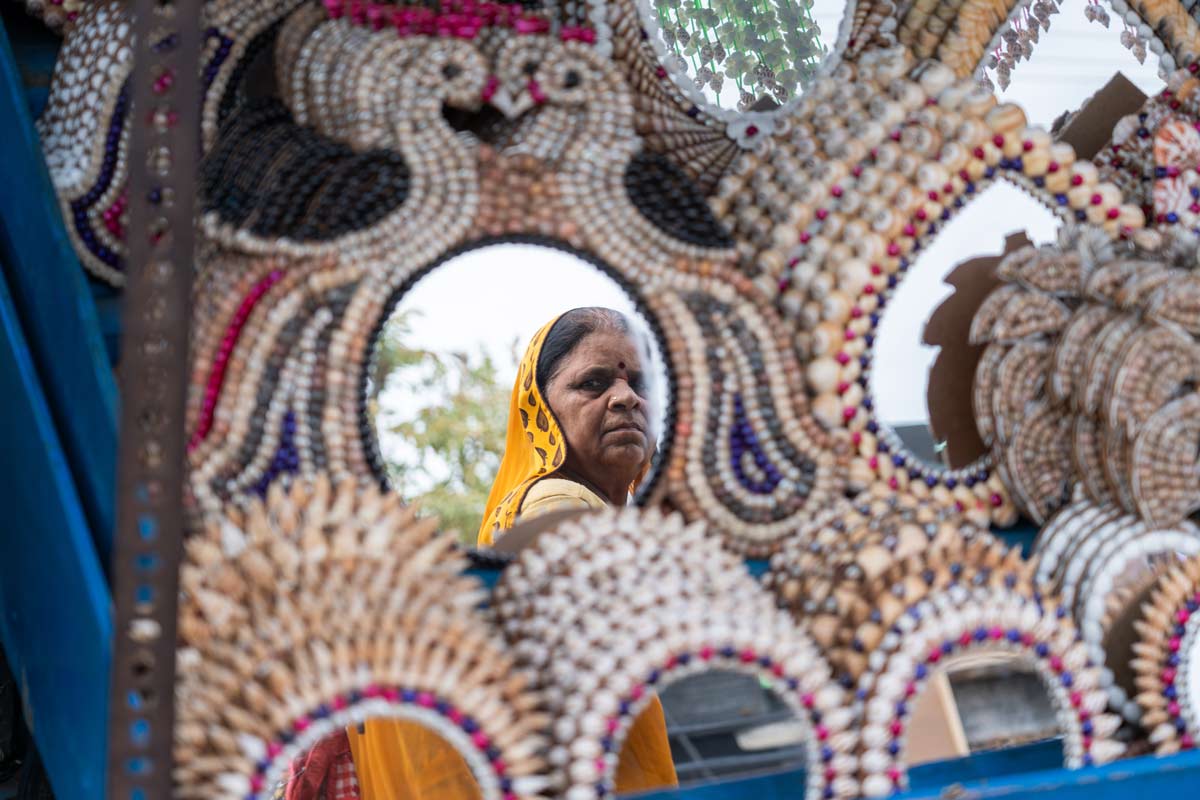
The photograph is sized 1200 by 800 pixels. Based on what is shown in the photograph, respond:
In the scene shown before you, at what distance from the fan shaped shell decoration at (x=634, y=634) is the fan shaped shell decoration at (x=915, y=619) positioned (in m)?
0.03

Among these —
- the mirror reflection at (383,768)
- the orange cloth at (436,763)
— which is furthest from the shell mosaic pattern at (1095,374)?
the mirror reflection at (383,768)

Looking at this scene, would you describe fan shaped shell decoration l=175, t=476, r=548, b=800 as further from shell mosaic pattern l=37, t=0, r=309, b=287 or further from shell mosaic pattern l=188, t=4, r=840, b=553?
shell mosaic pattern l=37, t=0, r=309, b=287

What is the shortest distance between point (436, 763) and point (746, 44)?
2.92ft

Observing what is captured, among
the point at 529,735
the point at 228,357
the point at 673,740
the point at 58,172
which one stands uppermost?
the point at 58,172

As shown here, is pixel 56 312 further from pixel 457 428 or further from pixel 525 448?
pixel 457 428

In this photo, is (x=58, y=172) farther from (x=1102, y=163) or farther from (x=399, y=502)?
(x=1102, y=163)

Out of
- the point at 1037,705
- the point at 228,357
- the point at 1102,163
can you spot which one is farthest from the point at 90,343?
the point at 1037,705

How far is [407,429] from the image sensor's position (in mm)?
4742

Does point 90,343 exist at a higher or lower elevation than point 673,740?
higher

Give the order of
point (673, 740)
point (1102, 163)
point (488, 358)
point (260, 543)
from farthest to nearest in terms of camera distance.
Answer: point (488, 358) < point (673, 740) < point (1102, 163) < point (260, 543)

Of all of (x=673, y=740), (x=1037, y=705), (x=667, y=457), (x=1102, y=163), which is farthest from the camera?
(x=673, y=740)

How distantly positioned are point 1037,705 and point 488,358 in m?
2.96

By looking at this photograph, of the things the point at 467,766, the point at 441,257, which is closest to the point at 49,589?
the point at 441,257

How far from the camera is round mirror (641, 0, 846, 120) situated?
144cm
